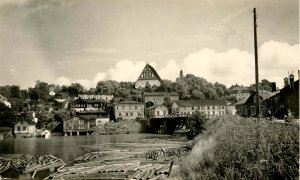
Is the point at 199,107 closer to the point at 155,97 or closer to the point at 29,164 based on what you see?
the point at 155,97

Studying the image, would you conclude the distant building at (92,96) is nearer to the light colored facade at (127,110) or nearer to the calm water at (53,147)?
the light colored facade at (127,110)

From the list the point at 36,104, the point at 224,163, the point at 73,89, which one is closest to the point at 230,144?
the point at 224,163

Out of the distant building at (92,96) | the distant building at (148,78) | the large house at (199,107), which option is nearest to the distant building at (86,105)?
the distant building at (92,96)

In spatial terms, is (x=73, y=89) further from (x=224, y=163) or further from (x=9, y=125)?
(x=224, y=163)

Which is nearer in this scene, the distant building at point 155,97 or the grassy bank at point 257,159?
the grassy bank at point 257,159

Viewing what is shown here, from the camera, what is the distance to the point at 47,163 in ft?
72.6

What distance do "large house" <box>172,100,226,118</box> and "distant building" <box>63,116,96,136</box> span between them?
2008cm

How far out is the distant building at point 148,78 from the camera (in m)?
94.6

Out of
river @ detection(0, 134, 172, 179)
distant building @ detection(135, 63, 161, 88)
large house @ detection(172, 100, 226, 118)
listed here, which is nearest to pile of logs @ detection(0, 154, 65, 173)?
river @ detection(0, 134, 172, 179)

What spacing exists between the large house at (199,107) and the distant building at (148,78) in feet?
74.8

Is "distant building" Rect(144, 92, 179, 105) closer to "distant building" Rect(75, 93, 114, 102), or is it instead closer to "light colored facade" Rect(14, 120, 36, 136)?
"distant building" Rect(75, 93, 114, 102)

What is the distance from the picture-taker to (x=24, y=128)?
59500 millimetres

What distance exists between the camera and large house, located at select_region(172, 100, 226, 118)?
71.5m

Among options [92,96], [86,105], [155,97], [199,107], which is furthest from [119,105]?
[92,96]
